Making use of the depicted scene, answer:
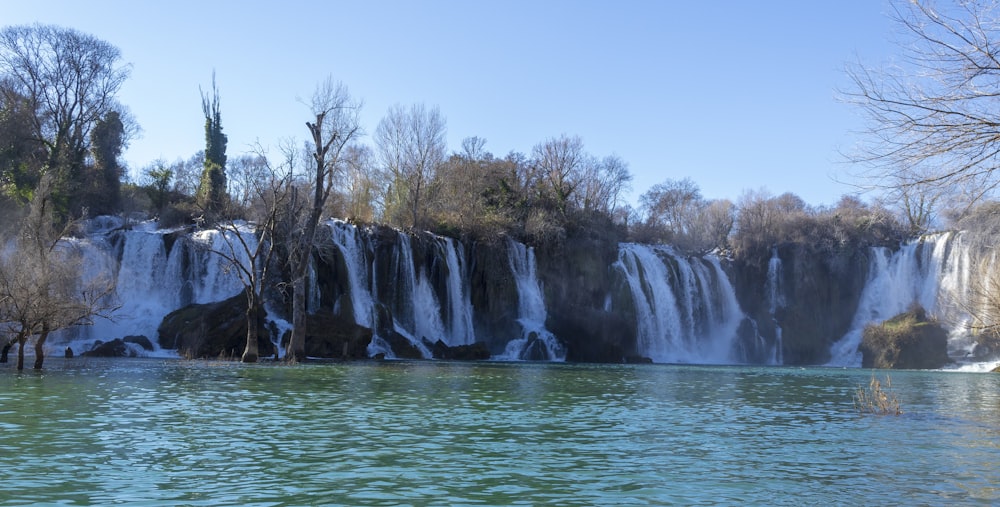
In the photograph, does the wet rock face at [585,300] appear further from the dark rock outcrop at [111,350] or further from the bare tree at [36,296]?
the bare tree at [36,296]

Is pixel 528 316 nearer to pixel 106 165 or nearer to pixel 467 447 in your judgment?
pixel 106 165

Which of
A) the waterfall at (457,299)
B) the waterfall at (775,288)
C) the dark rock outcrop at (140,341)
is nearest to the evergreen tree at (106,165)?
the dark rock outcrop at (140,341)

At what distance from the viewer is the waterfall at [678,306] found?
5316 centimetres

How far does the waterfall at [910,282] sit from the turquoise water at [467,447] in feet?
119

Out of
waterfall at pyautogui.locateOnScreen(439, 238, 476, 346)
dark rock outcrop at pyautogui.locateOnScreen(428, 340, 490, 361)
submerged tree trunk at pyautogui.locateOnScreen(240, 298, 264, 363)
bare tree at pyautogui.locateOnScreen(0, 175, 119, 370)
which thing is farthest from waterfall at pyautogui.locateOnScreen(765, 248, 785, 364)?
bare tree at pyautogui.locateOnScreen(0, 175, 119, 370)

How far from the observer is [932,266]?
188ft

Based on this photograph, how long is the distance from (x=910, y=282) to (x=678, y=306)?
16640mm

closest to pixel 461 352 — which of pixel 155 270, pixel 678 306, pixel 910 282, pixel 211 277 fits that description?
pixel 211 277

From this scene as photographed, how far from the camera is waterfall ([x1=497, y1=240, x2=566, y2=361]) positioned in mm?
47844

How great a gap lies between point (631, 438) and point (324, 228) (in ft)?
107

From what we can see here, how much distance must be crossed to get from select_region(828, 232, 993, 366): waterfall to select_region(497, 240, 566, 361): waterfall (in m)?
20.5

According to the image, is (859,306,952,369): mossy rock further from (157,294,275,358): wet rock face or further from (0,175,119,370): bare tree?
(0,175,119,370): bare tree

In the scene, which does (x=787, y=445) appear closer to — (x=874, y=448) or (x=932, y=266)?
(x=874, y=448)

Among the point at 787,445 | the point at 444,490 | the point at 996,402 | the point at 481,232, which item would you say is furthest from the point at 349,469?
the point at 481,232
